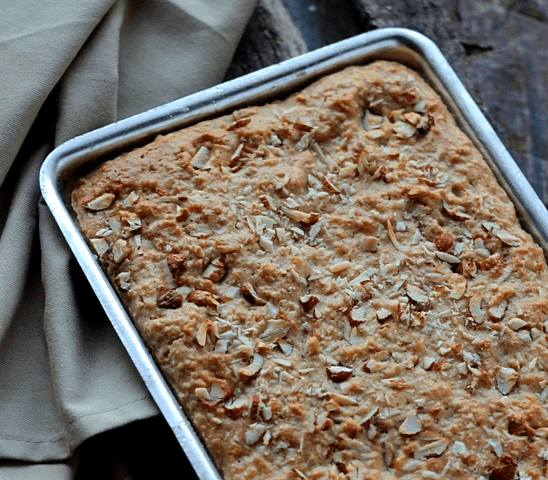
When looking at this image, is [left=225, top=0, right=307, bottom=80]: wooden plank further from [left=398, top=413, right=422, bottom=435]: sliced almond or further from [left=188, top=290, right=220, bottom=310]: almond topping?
[left=398, top=413, right=422, bottom=435]: sliced almond

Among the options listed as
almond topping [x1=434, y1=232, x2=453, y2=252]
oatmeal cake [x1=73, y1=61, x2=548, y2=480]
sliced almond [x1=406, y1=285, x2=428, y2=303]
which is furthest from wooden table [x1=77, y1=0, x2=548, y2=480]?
sliced almond [x1=406, y1=285, x2=428, y2=303]

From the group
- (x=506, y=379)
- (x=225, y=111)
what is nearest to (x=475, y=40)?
(x=225, y=111)

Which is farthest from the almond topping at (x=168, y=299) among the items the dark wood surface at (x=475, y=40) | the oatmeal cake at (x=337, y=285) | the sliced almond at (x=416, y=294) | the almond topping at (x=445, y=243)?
the dark wood surface at (x=475, y=40)

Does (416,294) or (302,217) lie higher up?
(302,217)

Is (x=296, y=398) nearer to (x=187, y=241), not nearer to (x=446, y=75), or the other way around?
(x=187, y=241)

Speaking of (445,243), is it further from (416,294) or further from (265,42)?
(265,42)

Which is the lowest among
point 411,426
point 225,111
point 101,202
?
point 411,426
